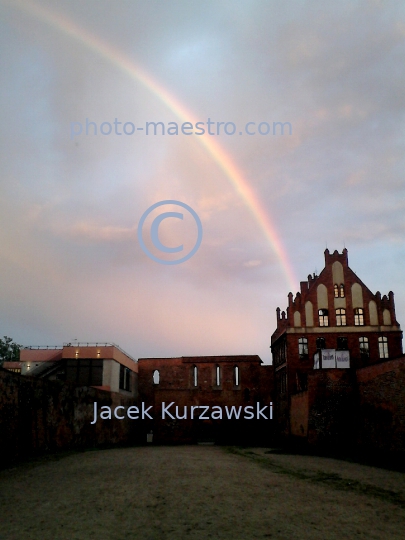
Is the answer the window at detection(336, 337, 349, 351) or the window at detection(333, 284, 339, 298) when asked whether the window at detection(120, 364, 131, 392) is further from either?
the window at detection(333, 284, 339, 298)

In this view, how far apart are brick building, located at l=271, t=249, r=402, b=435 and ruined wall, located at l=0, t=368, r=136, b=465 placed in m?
15.4

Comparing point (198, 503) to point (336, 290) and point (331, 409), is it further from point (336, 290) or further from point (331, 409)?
point (336, 290)

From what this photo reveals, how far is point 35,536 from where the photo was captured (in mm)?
8250

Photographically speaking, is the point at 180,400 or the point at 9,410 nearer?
the point at 9,410

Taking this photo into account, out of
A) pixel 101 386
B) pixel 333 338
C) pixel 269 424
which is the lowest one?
pixel 269 424

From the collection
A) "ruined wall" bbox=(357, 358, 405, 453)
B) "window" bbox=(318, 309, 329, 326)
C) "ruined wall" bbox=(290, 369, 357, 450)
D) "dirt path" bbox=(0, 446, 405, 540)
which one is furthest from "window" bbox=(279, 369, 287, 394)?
"dirt path" bbox=(0, 446, 405, 540)

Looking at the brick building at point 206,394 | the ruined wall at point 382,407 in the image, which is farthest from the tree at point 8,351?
the ruined wall at point 382,407

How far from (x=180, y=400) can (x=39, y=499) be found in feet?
120

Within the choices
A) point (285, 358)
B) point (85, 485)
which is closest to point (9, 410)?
point (85, 485)

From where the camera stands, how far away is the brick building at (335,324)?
38781 mm

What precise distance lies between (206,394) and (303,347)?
12.8 meters

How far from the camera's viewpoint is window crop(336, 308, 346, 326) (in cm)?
3975

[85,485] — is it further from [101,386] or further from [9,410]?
[101,386]

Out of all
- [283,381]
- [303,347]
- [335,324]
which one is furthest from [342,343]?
[283,381]
